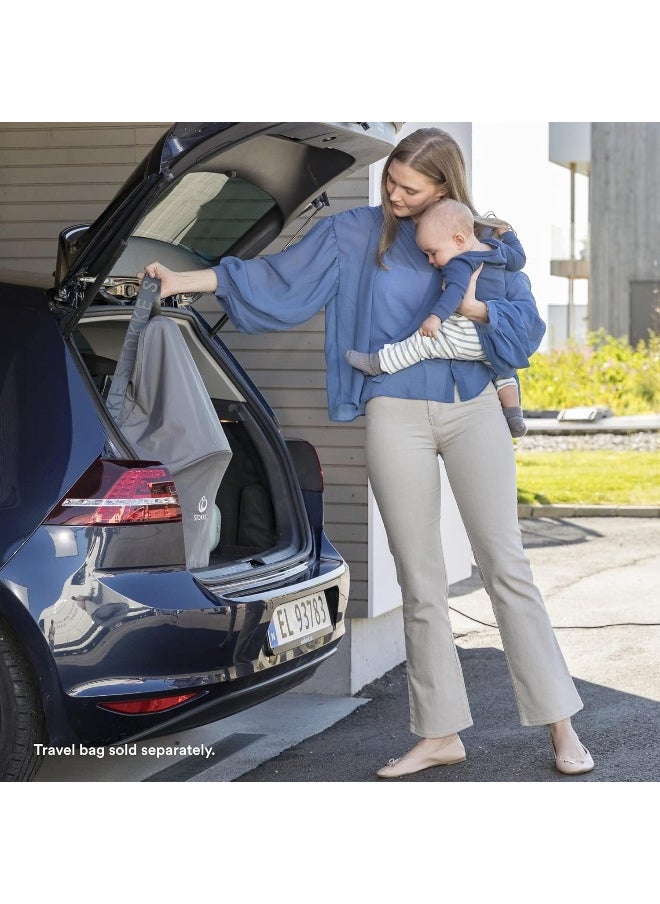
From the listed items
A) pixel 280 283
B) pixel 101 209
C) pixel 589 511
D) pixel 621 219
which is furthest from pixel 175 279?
pixel 621 219

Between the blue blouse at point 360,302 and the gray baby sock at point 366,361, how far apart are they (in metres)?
0.05

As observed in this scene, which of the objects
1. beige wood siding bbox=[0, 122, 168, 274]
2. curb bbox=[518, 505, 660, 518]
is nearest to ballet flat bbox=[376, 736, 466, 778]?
beige wood siding bbox=[0, 122, 168, 274]


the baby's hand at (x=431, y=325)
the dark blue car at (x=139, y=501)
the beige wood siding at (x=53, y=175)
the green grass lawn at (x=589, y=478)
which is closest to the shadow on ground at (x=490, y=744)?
the dark blue car at (x=139, y=501)

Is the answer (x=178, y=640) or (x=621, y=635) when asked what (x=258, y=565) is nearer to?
(x=178, y=640)

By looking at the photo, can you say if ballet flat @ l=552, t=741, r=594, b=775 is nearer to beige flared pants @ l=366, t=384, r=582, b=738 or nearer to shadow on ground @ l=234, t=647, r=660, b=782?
shadow on ground @ l=234, t=647, r=660, b=782

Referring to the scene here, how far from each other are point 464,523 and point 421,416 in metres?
0.36

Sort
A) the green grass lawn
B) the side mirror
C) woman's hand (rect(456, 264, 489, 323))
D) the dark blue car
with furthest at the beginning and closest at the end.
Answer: the green grass lawn
woman's hand (rect(456, 264, 489, 323))
the side mirror
the dark blue car

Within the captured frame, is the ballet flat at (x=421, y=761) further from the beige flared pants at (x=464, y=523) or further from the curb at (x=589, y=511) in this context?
the curb at (x=589, y=511)

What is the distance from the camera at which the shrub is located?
17.4 metres

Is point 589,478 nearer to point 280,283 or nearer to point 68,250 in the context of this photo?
point 280,283

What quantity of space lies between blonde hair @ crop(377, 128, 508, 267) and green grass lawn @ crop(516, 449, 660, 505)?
7055mm

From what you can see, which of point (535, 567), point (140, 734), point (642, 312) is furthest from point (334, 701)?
point (642, 312)

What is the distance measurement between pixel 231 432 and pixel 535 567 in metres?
4.20

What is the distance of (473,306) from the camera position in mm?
3818
